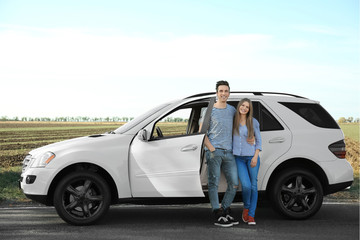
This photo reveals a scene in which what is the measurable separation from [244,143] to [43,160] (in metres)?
2.84

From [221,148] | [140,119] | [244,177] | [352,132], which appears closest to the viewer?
[221,148]

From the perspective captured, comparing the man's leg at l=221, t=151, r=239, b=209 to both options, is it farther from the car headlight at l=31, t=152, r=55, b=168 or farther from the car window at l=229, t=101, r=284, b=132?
the car headlight at l=31, t=152, r=55, b=168

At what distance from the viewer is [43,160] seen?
281 inches

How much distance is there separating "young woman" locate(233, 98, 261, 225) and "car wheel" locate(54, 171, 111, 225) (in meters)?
1.92

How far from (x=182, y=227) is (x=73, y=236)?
1554mm

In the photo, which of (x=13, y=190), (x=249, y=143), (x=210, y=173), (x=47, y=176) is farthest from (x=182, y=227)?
(x=13, y=190)

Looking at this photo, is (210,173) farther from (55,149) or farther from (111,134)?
(55,149)

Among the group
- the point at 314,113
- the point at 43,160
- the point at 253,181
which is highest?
the point at 314,113

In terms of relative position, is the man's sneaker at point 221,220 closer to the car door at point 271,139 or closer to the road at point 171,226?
the road at point 171,226

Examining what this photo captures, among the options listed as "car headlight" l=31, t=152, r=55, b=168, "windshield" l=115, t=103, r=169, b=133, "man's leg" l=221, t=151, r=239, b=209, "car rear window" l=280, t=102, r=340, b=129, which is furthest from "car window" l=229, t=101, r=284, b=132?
"car headlight" l=31, t=152, r=55, b=168

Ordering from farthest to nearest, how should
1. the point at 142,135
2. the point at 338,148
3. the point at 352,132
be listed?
the point at 352,132, the point at 338,148, the point at 142,135

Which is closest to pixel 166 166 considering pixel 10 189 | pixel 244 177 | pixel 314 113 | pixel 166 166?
pixel 166 166

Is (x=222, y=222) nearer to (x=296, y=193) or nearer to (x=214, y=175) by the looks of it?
(x=214, y=175)

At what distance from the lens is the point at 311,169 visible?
7773 mm
